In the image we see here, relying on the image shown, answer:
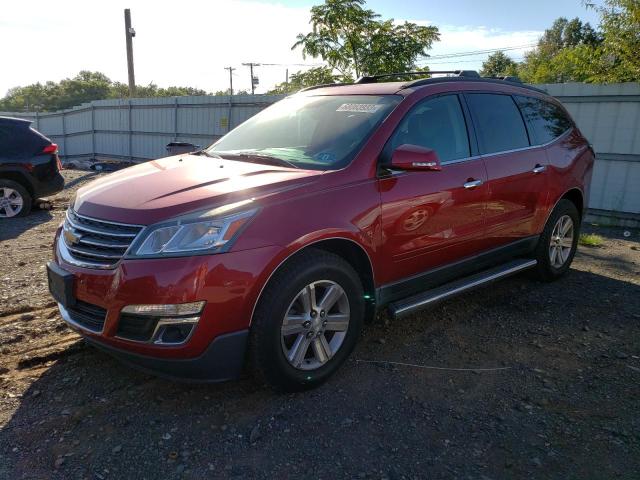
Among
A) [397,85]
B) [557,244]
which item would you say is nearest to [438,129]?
[397,85]

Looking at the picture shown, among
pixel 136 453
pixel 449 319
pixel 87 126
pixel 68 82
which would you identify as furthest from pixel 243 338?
pixel 68 82

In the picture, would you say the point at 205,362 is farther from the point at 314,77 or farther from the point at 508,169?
the point at 314,77

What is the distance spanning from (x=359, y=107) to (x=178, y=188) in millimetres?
1472

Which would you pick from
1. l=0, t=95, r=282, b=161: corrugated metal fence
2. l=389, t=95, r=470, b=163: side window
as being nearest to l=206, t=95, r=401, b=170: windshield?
l=389, t=95, r=470, b=163: side window

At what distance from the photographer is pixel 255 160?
12.0 ft

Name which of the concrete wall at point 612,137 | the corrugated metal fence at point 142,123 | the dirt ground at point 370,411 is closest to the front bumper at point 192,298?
the dirt ground at point 370,411

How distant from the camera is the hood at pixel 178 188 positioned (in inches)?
110

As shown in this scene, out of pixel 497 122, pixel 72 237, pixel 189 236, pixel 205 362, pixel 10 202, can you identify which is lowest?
pixel 10 202

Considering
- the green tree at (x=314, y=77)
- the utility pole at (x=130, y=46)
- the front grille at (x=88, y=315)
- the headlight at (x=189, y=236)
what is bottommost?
the front grille at (x=88, y=315)

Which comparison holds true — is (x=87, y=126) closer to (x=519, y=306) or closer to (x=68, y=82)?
(x=519, y=306)

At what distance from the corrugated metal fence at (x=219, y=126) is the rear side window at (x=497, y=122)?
4.81 m

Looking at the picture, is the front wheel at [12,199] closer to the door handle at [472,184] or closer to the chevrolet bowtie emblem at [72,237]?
the chevrolet bowtie emblem at [72,237]

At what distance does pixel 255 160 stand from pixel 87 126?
2000 cm

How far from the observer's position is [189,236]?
8.86 ft
